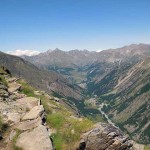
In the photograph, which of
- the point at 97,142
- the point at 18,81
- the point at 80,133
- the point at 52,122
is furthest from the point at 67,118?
the point at 18,81

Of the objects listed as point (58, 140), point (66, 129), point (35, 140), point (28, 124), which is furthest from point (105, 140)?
point (28, 124)

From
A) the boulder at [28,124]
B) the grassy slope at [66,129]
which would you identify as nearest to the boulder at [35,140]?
the boulder at [28,124]

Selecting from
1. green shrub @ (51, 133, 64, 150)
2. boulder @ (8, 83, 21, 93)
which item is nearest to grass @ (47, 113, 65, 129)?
green shrub @ (51, 133, 64, 150)

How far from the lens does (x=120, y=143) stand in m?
39.9

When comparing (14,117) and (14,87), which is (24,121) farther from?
(14,87)

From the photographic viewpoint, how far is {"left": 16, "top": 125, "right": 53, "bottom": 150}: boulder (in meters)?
40.5

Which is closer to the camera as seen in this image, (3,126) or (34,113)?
(3,126)

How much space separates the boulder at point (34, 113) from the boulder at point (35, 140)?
4.41m

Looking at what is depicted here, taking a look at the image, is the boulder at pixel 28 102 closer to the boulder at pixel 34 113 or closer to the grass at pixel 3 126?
the boulder at pixel 34 113

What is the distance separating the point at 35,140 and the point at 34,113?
8.46 meters

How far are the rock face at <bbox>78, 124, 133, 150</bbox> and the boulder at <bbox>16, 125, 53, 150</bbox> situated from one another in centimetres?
479

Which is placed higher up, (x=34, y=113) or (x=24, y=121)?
(x=34, y=113)

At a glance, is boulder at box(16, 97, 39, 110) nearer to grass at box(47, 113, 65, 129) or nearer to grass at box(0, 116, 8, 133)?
grass at box(47, 113, 65, 129)

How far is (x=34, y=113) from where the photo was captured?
161 ft
